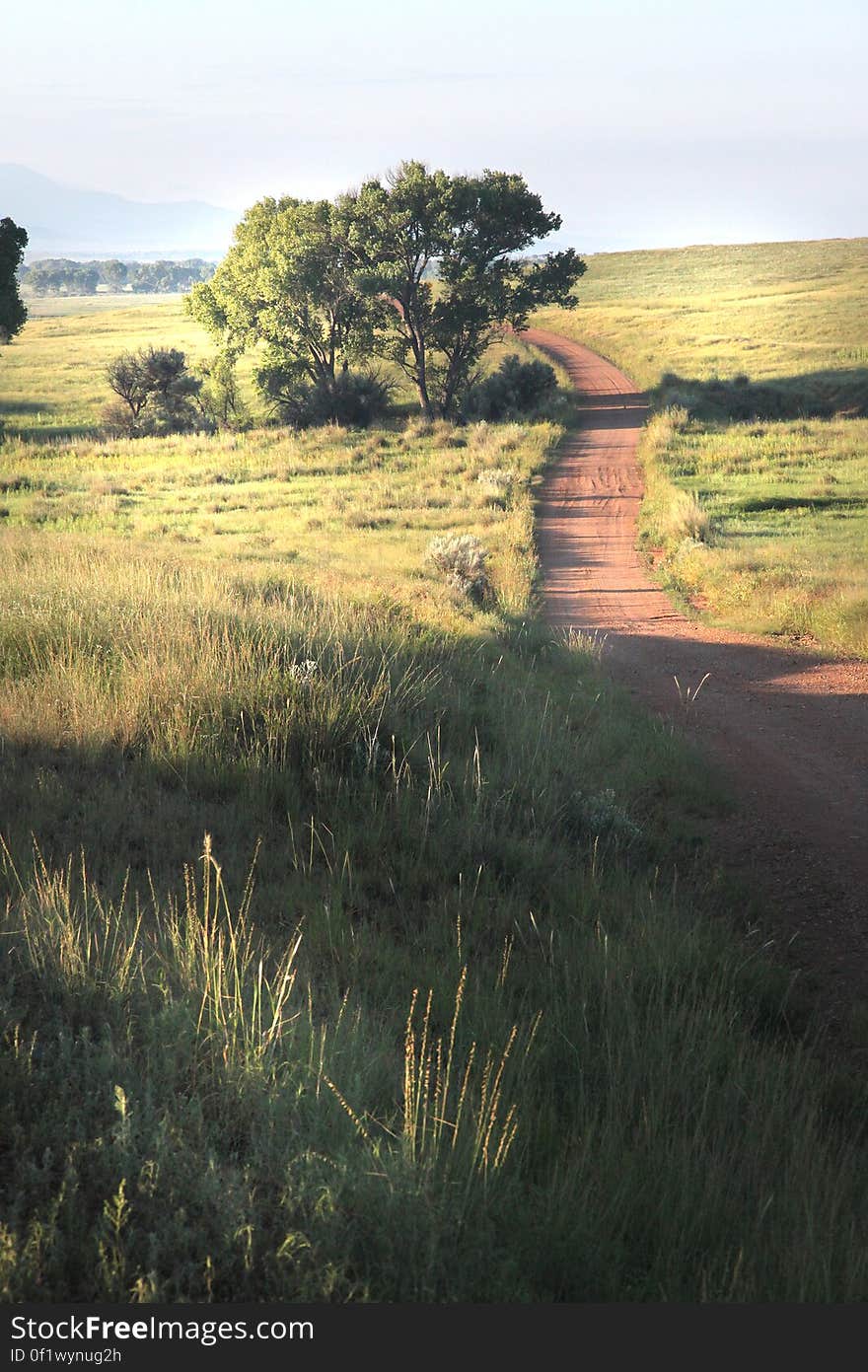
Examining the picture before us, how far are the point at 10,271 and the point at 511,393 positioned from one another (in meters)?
18.2

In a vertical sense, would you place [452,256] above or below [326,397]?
above

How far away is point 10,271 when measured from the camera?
117 feet

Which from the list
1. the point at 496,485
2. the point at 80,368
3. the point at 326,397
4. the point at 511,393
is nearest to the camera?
the point at 496,485

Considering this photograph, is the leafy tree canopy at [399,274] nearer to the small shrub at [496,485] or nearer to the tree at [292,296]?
the tree at [292,296]

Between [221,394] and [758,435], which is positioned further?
[221,394]

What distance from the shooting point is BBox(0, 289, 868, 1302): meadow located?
8.43 ft

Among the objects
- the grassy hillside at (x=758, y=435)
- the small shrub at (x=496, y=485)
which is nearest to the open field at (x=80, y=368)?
the grassy hillside at (x=758, y=435)

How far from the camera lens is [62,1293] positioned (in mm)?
2320

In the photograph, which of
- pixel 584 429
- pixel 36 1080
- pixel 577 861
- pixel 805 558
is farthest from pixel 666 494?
pixel 36 1080

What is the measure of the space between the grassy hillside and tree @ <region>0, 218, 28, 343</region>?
22.4 metres

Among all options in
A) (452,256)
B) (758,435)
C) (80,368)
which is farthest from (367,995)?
(80,368)

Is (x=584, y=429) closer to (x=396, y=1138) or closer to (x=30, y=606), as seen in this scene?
(x=30, y=606)

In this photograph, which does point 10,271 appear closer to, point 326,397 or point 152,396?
point 152,396

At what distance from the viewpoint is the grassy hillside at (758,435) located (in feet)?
48.4
